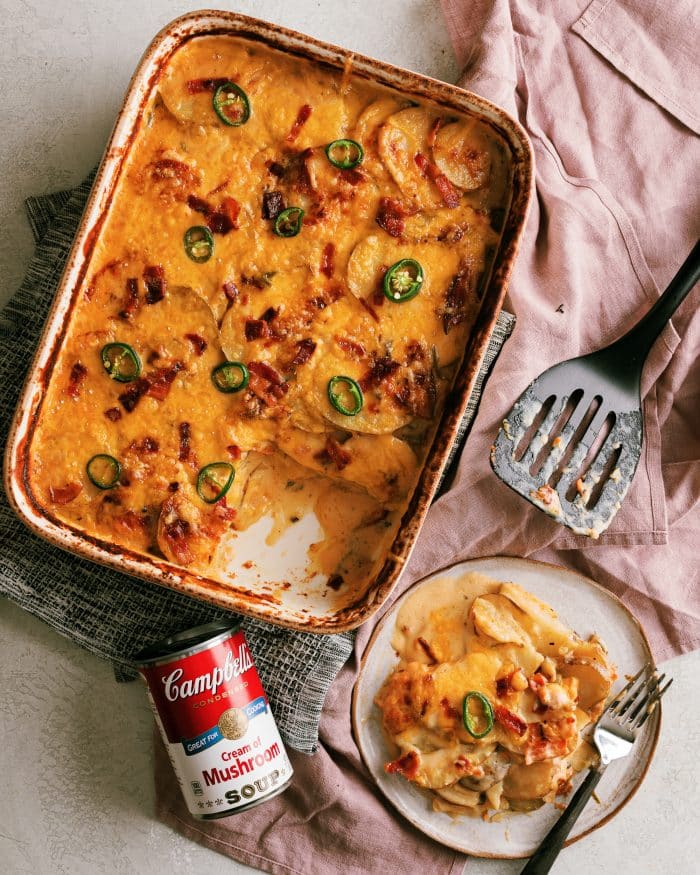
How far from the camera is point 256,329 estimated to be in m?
2.27

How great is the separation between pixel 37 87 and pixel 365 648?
2139mm

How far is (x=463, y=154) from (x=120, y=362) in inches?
45.6

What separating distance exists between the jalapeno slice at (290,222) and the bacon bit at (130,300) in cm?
43

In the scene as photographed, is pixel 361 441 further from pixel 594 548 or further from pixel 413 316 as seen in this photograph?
pixel 594 548

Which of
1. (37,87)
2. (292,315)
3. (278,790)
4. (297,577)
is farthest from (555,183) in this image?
(278,790)

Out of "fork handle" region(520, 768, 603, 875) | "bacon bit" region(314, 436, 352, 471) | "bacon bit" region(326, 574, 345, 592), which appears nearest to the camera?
"bacon bit" region(314, 436, 352, 471)

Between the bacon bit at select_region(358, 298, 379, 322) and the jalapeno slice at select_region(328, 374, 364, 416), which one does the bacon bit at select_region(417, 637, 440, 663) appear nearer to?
the jalapeno slice at select_region(328, 374, 364, 416)

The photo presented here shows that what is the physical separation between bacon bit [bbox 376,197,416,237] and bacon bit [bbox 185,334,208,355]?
0.61 m

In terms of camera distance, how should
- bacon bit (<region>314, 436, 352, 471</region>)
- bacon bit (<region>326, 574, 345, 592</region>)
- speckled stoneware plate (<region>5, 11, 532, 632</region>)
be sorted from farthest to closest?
bacon bit (<region>326, 574, 345, 592</region>) → bacon bit (<region>314, 436, 352, 471</region>) → speckled stoneware plate (<region>5, 11, 532, 632</region>)

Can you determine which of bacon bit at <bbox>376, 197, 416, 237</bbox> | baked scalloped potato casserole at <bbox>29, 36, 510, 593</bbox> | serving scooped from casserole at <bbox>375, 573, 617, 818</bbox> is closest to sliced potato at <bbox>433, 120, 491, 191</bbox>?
baked scalloped potato casserole at <bbox>29, 36, 510, 593</bbox>

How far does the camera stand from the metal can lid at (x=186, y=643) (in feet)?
7.48

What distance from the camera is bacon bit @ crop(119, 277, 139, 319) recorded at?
2.26 m

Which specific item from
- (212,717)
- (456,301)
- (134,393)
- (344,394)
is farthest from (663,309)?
(212,717)

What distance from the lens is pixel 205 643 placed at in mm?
2283
